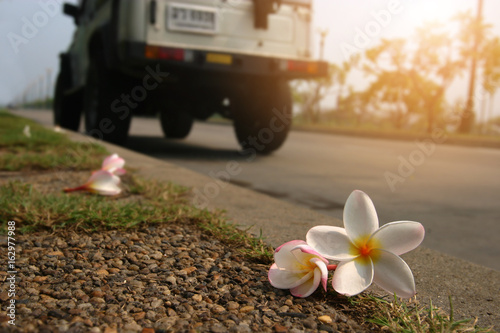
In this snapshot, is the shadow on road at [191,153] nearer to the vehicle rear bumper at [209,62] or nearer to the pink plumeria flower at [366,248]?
the vehicle rear bumper at [209,62]

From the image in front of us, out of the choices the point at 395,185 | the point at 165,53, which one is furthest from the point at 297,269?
the point at 165,53

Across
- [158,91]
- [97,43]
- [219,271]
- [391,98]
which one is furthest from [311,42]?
[391,98]

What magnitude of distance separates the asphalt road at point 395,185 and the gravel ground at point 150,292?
52.5 inches

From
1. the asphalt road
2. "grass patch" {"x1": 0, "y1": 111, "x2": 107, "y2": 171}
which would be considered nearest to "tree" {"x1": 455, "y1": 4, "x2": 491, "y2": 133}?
the asphalt road

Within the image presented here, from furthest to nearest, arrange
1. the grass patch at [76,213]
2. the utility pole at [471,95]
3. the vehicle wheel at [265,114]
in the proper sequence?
the utility pole at [471,95] → the vehicle wheel at [265,114] → the grass patch at [76,213]

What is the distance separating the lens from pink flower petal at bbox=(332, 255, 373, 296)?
47.9 inches

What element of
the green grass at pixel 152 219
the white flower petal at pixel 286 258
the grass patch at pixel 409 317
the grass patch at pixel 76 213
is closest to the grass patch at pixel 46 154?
the green grass at pixel 152 219

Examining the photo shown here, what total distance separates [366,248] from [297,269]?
193 mm

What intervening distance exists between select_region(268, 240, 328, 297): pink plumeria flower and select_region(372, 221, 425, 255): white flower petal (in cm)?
16

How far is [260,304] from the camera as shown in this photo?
1242mm

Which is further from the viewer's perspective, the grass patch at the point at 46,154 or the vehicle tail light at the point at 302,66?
the vehicle tail light at the point at 302,66

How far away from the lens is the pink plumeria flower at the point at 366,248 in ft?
4.03

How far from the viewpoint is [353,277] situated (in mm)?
1244

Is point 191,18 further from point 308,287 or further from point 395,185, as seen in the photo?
point 308,287
